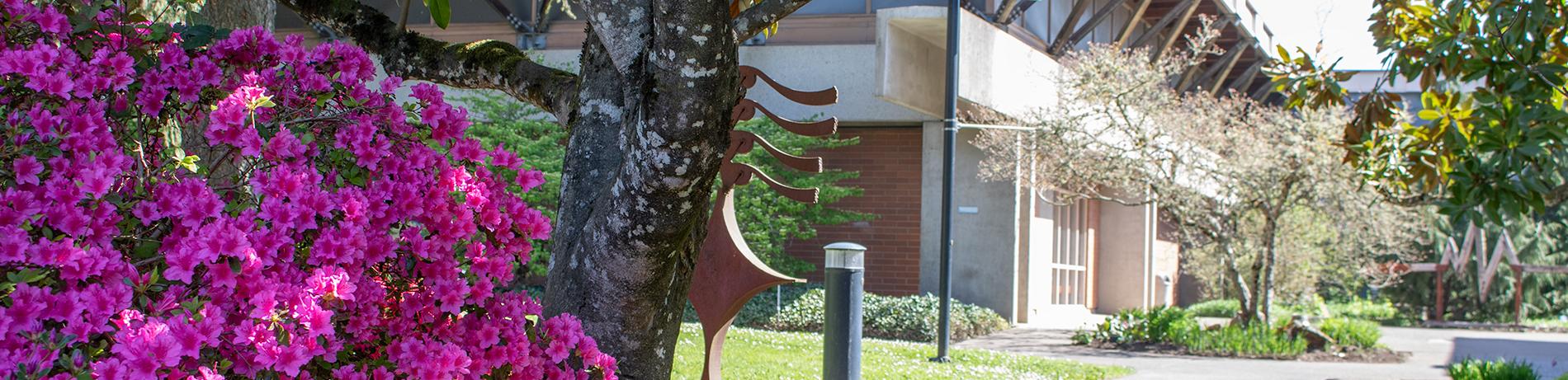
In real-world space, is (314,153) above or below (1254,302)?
above

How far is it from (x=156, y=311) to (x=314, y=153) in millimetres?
505

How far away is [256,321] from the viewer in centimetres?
217

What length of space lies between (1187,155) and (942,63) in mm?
3351

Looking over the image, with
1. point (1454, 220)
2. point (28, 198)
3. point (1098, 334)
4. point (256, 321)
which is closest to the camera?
point (28, 198)

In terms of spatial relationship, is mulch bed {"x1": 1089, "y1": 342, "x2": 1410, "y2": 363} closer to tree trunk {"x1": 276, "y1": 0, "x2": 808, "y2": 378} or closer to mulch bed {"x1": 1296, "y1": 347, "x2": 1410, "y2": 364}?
mulch bed {"x1": 1296, "y1": 347, "x2": 1410, "y2": 364}

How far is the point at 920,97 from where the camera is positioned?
56.3ft

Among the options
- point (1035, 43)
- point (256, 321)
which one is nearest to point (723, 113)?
point (256, 321)

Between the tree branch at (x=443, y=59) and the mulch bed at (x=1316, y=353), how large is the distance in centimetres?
1209

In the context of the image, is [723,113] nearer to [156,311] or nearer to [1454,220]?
[156,311]

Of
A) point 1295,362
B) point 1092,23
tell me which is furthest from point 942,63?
point 1295,362

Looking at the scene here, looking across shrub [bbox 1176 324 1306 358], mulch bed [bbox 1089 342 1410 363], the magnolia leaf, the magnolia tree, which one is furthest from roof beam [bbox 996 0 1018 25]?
the magnolia leaf

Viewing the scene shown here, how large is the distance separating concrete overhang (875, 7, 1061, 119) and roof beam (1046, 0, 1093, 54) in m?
1.42

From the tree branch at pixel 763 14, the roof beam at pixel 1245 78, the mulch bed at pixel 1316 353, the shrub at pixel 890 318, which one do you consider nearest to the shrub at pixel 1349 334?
the mulch bed at pixel 1316 353

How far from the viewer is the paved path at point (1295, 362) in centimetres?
1266
